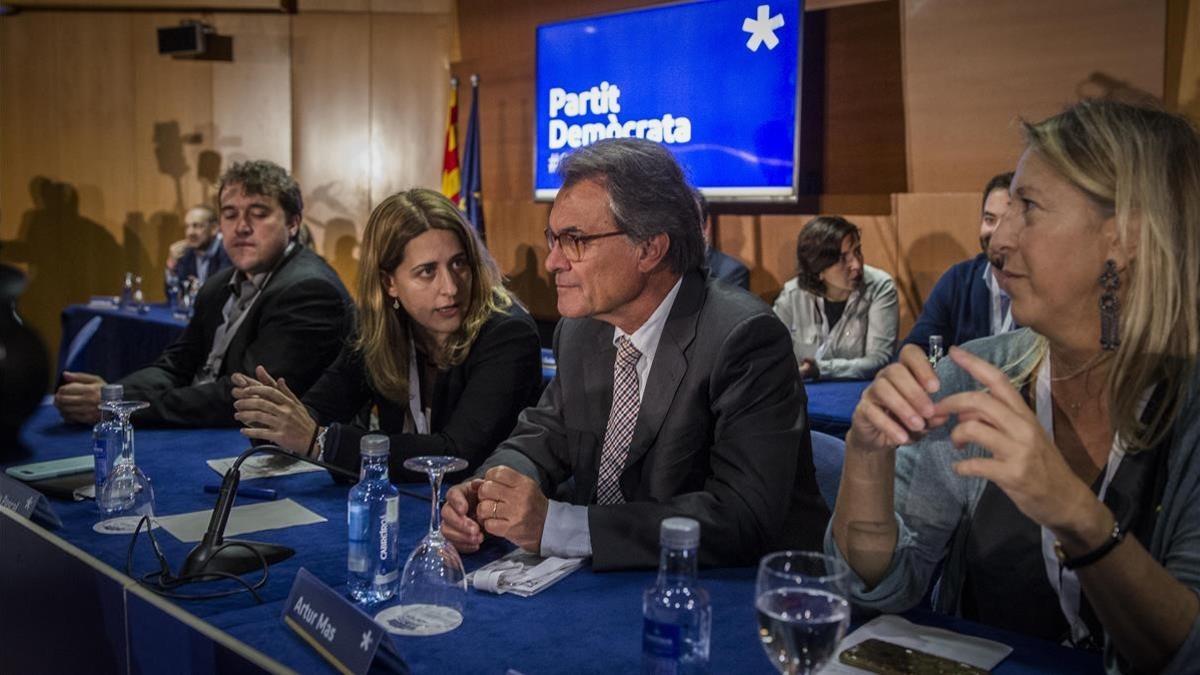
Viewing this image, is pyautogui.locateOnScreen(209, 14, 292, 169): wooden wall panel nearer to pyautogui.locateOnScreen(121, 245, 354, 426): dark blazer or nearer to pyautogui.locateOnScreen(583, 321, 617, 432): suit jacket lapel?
pyautogui.locateOnScreen(121, 245, 354, 426): dark blazer

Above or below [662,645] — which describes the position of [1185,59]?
above

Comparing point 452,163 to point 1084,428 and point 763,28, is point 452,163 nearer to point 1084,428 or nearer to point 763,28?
point 763,28

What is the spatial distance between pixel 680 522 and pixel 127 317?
5.89 m

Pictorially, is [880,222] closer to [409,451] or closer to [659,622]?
[409,451]

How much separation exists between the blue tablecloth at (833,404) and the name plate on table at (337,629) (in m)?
1.96

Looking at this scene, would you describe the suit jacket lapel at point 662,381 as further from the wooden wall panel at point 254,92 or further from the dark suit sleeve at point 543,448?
the wooden wall panel at point 254,92

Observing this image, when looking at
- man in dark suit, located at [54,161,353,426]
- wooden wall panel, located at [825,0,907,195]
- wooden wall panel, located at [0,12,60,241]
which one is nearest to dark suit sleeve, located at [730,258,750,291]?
wooden wall panel, located at [825,0,907,195]

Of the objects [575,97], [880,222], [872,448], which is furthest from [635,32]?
[872,448]

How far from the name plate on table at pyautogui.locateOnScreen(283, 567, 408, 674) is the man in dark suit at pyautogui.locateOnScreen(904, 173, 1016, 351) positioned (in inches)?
138

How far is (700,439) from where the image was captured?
1.89 metres

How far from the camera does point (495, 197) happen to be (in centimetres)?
796

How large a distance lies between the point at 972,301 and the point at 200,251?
524 cm

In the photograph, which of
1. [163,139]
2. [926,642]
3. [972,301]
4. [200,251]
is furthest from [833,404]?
[163,139]

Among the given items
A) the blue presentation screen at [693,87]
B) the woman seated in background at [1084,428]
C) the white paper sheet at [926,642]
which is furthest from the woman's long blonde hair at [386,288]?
the blue presentation screen at [693,87]
